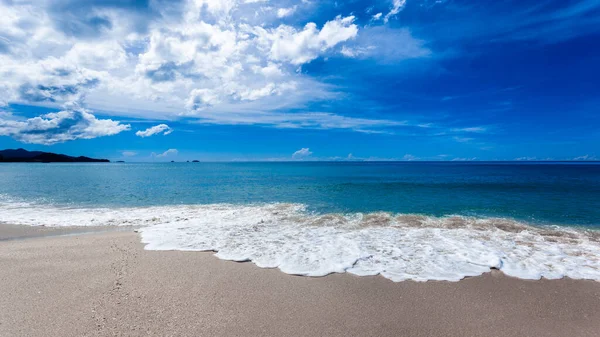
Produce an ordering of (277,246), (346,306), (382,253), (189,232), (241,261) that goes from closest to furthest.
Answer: (346,306) → (241,261) → (382,253) → (277,246) → (189,232)

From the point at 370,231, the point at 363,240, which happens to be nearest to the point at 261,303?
the point at 363,240

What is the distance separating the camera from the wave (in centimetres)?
843

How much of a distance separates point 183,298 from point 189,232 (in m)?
6.77

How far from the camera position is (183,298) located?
21.2ft

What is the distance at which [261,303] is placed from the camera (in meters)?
6.32

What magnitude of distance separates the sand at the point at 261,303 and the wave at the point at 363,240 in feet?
2.49

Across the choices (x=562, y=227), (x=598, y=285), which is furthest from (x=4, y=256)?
(x=562, y=227)

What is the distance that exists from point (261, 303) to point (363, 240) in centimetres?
621

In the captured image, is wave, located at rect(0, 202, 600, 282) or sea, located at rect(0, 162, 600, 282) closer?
wave, located at rect(0, 202, 600, 282)

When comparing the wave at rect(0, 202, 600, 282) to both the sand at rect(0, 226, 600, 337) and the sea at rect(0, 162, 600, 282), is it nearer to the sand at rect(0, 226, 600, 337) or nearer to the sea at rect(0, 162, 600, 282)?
the sea at rect(0, 162, 600, 282)

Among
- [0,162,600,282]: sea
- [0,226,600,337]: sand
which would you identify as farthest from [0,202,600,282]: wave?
[0,226,600,337]: sand

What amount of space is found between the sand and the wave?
0.76 meters

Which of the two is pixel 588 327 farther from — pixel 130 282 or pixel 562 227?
pixel 562 227

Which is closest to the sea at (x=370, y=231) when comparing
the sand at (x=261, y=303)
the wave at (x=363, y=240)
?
the wave at (x=363, y=240)
